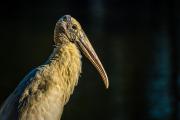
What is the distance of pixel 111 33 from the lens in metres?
28.0

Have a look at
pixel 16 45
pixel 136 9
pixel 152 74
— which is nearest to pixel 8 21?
pixel 136 9

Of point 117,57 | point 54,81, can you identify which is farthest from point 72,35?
point 117,57

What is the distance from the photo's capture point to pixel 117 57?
19969 mm

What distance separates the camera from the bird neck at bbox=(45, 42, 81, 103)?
6086 mm

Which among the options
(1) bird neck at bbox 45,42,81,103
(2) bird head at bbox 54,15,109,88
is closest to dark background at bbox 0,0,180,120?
(2) bird head at bbox 54,15,109,88

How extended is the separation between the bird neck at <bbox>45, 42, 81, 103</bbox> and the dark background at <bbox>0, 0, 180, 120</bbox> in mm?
5473

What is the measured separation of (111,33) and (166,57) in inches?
351

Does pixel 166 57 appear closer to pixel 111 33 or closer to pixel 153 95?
pixel 153 95

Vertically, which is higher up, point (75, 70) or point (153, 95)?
point (75, 70)

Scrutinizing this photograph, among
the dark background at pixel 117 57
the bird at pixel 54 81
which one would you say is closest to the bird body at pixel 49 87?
the bird at pixel 54 81

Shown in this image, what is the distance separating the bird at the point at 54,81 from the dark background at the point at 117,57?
213 inches

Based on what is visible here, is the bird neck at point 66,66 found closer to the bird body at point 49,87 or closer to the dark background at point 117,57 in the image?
the bird body at point 49,87

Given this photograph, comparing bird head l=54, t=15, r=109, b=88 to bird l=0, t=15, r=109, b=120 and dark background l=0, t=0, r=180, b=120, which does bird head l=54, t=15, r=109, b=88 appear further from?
dark background l=0, t=0, r=180, b=120

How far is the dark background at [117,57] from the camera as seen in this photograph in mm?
13133
